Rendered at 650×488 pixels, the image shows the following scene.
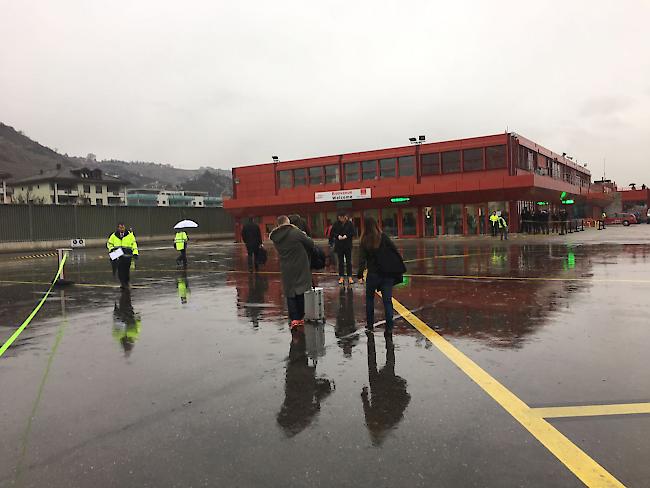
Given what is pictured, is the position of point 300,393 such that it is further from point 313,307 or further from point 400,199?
point 400,199

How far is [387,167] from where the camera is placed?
123 ft

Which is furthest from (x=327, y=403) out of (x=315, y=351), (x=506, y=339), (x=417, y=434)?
(x=506, y=339)

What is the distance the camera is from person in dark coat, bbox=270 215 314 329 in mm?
7156

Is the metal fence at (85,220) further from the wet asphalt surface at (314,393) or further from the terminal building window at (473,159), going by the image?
the wet asphalt surface at (314,393)

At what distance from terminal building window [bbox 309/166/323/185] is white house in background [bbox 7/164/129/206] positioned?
199 feet

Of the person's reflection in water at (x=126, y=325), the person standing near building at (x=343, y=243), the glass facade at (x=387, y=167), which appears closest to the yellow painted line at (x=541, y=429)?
the person's reflection in water at (x=126, y=325)

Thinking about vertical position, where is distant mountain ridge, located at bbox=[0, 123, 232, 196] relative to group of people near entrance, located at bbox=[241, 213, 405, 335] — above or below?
above

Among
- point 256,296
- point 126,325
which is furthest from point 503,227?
point 126,325

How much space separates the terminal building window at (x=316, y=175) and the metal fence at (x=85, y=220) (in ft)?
42.2

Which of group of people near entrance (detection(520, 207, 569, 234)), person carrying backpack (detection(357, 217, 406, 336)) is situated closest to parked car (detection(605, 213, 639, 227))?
group of people near entrance (detection(520, 207, 569, 234))

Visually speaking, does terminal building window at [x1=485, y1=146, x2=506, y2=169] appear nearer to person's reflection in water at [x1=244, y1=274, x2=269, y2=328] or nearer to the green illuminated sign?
the green illuminated sign

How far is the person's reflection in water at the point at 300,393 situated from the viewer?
3871 millimetres

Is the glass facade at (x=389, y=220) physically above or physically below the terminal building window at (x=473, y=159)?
below

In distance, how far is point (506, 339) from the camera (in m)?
6.17
